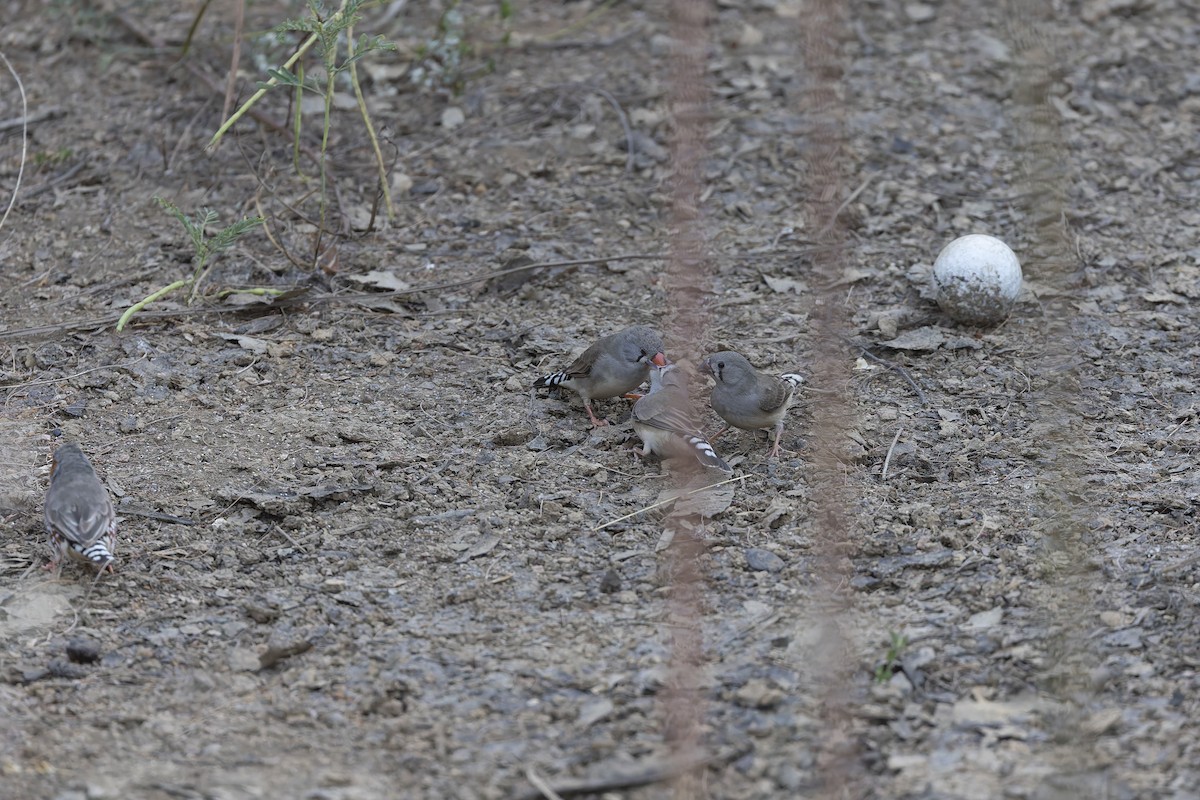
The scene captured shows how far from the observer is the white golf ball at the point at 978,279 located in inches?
256

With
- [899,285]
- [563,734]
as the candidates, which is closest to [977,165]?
[899,285]

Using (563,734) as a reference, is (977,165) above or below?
below

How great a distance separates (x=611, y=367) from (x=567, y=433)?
1.20ft

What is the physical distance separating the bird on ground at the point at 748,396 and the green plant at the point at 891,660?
1.62m

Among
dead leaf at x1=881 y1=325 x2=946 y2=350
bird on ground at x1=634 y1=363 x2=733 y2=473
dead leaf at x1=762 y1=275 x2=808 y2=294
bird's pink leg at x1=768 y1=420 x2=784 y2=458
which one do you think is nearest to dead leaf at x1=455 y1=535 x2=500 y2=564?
bird on ground at x1=634 y1=363 x2=733 y2=473

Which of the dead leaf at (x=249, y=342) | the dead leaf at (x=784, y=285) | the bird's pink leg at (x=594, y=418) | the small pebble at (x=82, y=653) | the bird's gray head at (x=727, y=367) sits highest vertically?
the small pebble at (x=82, y=653)

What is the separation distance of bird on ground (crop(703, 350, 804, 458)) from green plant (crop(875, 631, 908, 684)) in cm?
162

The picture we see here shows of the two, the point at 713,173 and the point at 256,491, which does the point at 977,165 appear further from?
the point at 256,491

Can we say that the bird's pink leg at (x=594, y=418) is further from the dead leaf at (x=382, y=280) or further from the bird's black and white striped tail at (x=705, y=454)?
the dead leaf at (x=382, y=280)

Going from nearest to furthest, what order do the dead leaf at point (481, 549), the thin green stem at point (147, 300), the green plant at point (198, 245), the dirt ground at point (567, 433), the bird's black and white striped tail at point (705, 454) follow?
the dirt ground at point (567, 433), the dead leaf at point (481, 549), the bird's black and white striped tail at point (705, 454), the green plant at point (198, 245), the thin green stem at point (147, 300)

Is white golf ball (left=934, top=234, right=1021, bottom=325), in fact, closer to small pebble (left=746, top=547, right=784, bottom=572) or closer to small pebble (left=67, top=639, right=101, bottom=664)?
small pebble (left=746, top=547, right=784, bottom=572)

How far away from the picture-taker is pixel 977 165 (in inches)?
323

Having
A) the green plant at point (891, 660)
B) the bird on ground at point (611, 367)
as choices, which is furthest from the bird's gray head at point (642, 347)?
the green plant at point (891, 660)

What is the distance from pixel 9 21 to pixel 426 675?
24.4ft
